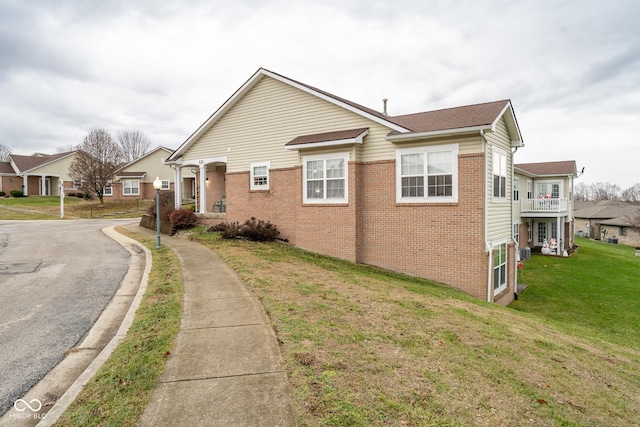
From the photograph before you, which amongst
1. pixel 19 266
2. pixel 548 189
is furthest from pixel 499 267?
pixel 548 189

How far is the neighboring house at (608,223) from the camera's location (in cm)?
5031

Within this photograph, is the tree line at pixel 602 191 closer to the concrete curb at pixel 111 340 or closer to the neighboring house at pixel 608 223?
the neighboring house at pixel 608 223

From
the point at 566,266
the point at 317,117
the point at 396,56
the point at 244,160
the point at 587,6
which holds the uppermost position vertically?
the point at 396,56

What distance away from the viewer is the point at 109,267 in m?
11.5

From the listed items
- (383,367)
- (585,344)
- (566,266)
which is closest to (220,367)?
(383,367)

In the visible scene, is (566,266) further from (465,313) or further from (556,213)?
(465,313)

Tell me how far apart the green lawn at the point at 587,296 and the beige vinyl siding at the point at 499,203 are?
3.16 m

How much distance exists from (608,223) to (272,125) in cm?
5733

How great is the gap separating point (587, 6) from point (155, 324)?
20.7 meters

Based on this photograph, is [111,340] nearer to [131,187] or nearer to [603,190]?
[131,187]

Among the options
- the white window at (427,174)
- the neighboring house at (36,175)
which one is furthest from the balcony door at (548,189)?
the neighboring house at (36,175)

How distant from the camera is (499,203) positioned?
13.6 metres

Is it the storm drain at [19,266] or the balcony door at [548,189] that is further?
the balcony door at [548,189]

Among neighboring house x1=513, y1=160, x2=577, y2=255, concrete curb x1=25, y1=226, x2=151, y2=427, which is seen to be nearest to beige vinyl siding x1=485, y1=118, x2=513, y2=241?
concrete curb x1=25, y1=226, x2=151, y2=427
